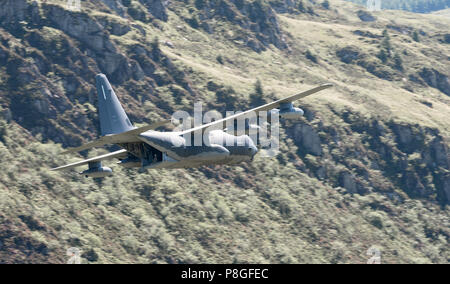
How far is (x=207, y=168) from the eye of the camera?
112m

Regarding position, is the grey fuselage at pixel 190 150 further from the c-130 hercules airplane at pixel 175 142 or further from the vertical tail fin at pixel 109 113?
the vertical tail fin at pixel 109 113

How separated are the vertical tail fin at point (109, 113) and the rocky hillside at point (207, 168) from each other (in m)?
36.4

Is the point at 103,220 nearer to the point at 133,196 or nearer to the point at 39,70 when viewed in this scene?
the point at 133,196

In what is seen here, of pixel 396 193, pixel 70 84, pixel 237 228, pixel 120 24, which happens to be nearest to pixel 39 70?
pixel 70 84

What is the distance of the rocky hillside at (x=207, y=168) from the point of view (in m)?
94.3

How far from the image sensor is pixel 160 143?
4994cm

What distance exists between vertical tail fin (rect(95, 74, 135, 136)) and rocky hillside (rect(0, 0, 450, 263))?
3642 centimetres

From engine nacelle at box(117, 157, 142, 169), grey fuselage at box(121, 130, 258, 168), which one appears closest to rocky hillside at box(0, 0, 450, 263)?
engine nacelle at box(117, 157, 142, 169)

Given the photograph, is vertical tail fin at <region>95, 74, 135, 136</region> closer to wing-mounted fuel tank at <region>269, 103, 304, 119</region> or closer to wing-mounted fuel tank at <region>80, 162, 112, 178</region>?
wing-mounted fuel tank at <region>80, 162, 112, 178</region>

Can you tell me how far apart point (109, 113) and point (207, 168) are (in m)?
59.8

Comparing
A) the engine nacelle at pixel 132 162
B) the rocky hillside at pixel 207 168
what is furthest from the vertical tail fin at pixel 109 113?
the rocky hillside at pixel 207 168

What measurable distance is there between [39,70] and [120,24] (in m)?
21.7

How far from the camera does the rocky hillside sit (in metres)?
94.3

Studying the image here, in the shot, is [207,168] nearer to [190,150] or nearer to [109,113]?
[109,113]
